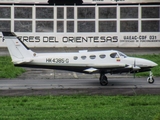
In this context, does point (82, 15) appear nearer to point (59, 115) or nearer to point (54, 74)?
point (54, 74)

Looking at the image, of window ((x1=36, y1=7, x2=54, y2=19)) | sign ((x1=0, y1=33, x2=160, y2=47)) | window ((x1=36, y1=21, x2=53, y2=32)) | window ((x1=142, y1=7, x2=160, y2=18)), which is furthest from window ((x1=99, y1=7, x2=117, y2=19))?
window ((x1=36, y1=21, x2=53, y2=32))

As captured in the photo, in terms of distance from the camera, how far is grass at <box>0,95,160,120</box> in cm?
1223

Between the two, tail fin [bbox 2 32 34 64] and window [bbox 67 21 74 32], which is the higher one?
window [bbox 67 21 74 32]

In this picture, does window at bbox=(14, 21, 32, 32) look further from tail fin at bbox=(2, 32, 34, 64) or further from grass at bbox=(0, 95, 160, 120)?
grass at bbox=(0, 95, 160, 120)

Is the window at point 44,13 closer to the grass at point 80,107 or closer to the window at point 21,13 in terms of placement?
the window at point 21,13

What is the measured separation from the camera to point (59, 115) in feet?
41.2

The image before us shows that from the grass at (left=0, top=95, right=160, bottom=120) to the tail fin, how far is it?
4.77 meters

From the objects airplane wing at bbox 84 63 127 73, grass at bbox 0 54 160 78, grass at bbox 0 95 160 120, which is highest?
airplane wing at bbox 84 63 127 73

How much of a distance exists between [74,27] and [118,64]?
21255 mm

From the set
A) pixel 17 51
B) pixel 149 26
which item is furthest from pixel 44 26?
pixel 17 51

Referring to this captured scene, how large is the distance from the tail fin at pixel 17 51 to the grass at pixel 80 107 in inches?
188

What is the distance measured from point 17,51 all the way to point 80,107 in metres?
8.10

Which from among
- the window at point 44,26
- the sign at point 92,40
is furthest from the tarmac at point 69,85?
the window at point 44,26

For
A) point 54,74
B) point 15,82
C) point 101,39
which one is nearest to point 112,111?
point 15,82
